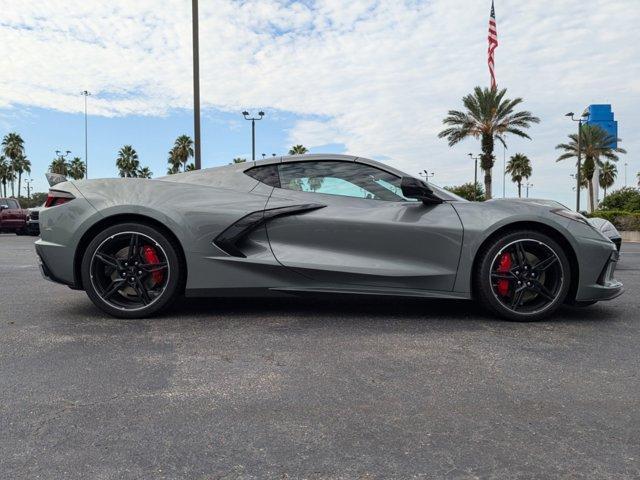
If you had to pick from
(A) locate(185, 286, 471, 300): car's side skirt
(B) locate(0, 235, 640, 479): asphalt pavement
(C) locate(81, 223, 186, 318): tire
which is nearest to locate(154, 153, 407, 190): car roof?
(C) locate(81, 223, 186, 318): tire

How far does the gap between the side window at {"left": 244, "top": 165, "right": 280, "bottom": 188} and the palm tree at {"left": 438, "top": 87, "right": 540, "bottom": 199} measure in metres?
27.9

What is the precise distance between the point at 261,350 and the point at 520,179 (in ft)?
241

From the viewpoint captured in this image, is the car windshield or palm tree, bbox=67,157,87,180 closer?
the car windshield

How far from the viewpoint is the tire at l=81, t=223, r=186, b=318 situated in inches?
146

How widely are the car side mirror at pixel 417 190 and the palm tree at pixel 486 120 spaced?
91.2 ft

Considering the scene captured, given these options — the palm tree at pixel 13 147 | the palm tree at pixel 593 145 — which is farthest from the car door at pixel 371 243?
the palm tree at pixel 13 147

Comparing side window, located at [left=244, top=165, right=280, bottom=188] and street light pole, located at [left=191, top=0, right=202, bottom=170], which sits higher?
street light pole, located at [left=191, top=0, right=202, bottom=170]

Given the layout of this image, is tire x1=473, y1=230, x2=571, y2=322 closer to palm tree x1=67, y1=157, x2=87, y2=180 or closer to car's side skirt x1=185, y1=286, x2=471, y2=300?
car's side skirt x1=185, y1=286, x2=471, y2=300

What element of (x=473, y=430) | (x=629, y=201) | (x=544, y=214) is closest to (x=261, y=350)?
(x=473, y=430)

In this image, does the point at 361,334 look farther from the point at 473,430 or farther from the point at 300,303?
the point at 473,430

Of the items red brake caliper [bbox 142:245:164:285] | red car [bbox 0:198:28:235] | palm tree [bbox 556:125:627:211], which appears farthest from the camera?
palm tree [bbox 556:125:627:211]

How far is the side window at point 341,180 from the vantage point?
3.86m

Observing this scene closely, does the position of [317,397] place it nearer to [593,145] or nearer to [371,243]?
[371,243]

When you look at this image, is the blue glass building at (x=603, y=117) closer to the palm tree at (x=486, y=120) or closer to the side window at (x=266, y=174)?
the palm tree at (x=486, y=120)
